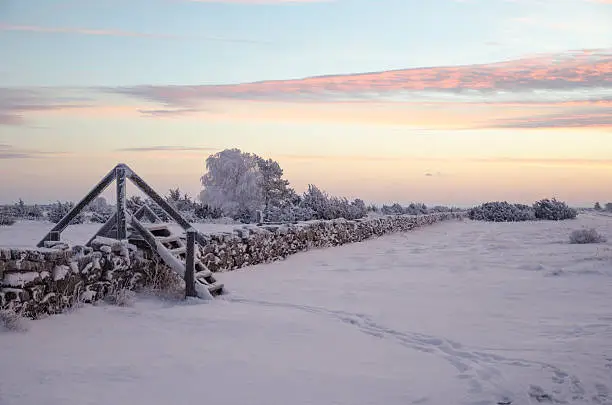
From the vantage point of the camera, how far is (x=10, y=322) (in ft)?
19.4

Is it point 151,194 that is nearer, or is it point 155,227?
point 155,227

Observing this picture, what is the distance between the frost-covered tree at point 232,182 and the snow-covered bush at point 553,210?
2279cm

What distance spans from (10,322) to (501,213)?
45.8 m

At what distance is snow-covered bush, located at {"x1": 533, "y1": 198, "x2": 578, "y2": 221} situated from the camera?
148ft

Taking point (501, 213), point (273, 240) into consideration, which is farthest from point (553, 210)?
point (273, 240)

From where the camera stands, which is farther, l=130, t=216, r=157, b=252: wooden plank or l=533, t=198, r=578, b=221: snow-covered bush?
l=533, t=198, r=578, b=221: snow-covered bush

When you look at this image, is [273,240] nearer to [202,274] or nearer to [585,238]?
[202,274]

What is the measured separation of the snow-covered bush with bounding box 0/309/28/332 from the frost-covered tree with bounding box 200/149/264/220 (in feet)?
111

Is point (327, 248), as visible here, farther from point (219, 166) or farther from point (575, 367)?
point (219, 166)

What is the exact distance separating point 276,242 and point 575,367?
10.3m

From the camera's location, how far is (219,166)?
142ft

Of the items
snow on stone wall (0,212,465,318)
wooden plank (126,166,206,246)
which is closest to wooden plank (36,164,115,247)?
wooden plank (126,166,206,246)

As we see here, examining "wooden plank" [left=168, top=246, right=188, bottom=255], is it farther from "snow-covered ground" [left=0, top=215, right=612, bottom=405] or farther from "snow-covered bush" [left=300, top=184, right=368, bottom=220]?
"snow-covered bush" [left=300, top=184, right=368, bottom=220]

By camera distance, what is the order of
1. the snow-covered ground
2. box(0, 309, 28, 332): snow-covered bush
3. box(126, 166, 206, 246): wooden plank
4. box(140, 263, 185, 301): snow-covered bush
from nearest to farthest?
1. the snow-covered ground
2. box(0, 309, 28, 332): snow-covered bush
3. box(140, 263, 185, 301): snow-covered bush
4. box(126, 166, 206, 246): wooden plank
